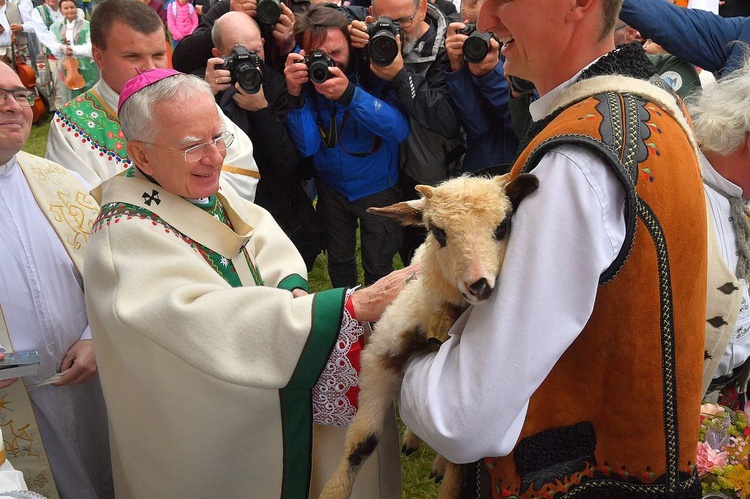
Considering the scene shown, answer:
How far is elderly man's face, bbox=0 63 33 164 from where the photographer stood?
2.55 meters

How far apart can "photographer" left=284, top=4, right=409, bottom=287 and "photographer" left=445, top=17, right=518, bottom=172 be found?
0.43 metres

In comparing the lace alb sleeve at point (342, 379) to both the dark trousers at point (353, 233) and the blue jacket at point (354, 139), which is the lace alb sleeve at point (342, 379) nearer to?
the blue jacket at point (354, 139)

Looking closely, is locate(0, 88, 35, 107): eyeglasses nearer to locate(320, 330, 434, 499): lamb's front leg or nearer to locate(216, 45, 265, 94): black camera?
locate(216, 45, 265, 94): black camera

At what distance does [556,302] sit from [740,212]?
1518mm

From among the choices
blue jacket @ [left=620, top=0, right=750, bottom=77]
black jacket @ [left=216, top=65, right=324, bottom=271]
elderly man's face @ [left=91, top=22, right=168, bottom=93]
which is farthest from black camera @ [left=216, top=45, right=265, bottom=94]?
blue jacket @ [left=620, top=0, right=750, bottom=77]

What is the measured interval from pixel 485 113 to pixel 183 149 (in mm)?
2497

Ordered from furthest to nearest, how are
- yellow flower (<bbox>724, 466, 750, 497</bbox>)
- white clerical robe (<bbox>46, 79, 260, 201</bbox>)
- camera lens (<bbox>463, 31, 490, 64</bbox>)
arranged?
1. camera lens (<bbox>463, 31, 490, 64</bbox>)
2. white clerical robe (<bbox>46, 79, 260, 201</bbox>)
3. yellow flower (<bbox>724, 466, 750, 497</bbox>)

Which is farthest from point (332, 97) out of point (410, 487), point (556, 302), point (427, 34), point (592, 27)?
point (556, 302)

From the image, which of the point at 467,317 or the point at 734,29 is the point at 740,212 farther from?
the point at 734,29

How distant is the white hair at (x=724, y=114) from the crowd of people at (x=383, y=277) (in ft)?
0.04

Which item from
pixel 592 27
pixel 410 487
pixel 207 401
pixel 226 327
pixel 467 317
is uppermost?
pixel 592 27

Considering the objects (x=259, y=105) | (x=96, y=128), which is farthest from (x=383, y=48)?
(x=96, y=128)

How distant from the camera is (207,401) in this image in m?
2.01

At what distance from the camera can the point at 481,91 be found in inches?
163
